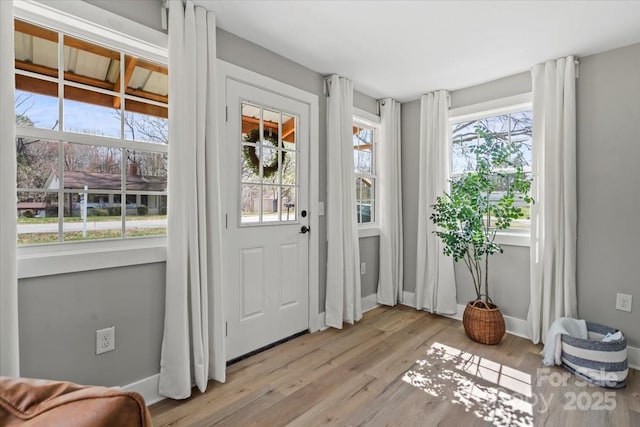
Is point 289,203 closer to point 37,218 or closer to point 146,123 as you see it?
point 146,123

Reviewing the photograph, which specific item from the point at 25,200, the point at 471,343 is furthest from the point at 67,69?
the point at 471,343

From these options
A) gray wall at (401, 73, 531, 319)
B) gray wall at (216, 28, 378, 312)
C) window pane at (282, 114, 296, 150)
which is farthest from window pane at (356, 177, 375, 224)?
window pane at (282, 114, 296, 150)

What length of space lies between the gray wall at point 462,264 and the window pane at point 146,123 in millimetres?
2665

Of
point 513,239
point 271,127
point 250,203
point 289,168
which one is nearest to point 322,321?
point 250,203

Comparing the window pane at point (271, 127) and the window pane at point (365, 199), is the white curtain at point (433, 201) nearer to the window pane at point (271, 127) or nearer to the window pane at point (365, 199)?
the window pane at point (365, 199)

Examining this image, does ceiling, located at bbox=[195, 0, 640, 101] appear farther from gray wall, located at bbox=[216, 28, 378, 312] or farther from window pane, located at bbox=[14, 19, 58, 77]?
window pane, located at bbox=[14, 19, 58, 77]

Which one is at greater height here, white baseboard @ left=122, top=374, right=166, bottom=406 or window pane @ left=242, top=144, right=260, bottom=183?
window pane @ left=242, top=144, right=260, bottom=183

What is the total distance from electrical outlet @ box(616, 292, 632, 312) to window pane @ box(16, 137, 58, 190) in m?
3.85

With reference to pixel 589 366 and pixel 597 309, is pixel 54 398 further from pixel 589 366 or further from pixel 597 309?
pixel 597 309

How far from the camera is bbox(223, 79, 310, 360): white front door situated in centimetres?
241

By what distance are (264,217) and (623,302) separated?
9.34ft

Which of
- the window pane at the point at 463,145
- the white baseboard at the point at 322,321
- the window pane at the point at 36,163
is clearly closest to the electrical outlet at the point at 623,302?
the window pane at the point at 463,145

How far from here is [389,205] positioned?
3703 mm

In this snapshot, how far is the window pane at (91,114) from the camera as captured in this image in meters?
1.74
